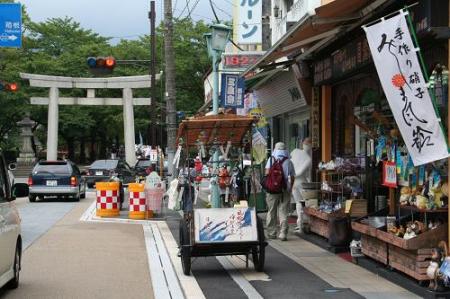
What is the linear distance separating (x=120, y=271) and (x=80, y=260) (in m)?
1.29

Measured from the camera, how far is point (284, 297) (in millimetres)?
7777

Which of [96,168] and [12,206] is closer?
[12,206]

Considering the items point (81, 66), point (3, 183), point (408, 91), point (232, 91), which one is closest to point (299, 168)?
point (232, 91)

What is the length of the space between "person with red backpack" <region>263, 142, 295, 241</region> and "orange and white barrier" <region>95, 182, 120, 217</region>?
Answer: 6.45 metres

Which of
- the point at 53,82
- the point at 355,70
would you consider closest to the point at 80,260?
the point at 355,70

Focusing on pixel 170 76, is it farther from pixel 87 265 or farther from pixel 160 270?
pixel 160 270

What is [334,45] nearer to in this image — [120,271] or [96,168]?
[120,271]

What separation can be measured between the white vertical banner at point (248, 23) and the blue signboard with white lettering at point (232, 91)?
3.48m

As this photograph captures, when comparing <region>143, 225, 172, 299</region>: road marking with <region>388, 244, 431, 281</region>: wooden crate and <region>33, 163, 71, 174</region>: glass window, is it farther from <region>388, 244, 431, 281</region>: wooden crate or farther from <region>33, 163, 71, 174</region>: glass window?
<region>33, 163, 71, 174</region>: glass window

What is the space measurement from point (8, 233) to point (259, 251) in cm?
350

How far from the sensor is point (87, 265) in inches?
400

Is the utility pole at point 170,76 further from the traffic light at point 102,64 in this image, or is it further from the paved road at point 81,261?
the paved road at point 81,261

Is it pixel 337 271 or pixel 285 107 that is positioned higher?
pixel 285 107

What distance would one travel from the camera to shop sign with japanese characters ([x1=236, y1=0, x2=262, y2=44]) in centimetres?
2041
